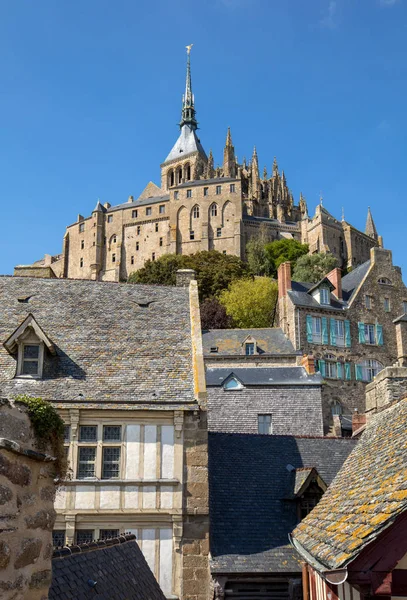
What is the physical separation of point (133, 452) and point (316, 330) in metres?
38.1

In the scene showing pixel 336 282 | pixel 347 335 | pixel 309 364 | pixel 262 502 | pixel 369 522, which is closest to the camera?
pixel 369 522

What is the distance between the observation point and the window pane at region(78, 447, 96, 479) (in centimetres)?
1634

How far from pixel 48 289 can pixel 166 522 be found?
901 centimetres

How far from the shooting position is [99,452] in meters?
16.3

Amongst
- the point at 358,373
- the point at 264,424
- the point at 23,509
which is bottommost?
the point at 23,509

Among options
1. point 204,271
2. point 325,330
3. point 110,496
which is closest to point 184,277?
point 110,496

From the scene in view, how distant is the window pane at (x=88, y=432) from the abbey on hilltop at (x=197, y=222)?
9267 centimetres

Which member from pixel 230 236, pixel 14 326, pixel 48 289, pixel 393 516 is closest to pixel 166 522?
pixel 14 326

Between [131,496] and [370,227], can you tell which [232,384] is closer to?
[131,496]

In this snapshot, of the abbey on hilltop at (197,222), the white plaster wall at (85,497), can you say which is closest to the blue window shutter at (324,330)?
the white plaster wall at (85,497)

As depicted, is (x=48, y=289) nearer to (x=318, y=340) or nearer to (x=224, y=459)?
Answer: (x=224, y=459)

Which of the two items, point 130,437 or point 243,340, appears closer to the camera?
point 130,437

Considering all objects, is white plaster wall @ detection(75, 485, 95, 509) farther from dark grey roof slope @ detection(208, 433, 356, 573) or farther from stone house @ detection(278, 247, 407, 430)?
stone house @ detection(278, 247, 407, 430)

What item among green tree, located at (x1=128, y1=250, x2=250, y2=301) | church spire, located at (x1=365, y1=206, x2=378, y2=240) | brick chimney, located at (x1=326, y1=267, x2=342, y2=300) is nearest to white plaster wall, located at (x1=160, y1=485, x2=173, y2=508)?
brick chimney, located at (x1=326, y1=267, x2=342, y2=300)
